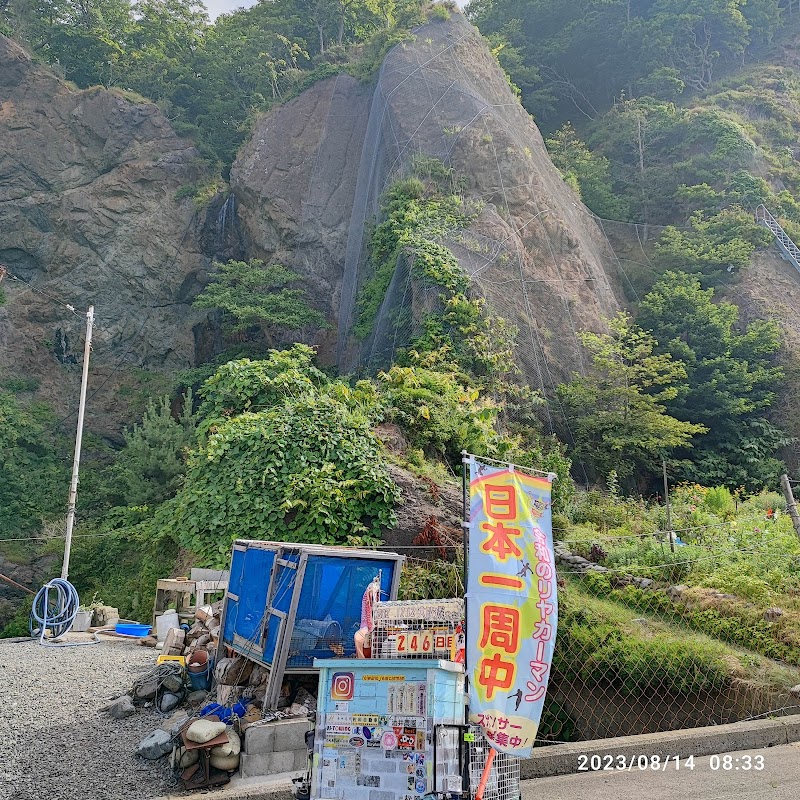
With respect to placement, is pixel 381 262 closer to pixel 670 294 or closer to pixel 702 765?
pixel 670 294

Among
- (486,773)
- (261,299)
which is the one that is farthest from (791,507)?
(261,299)

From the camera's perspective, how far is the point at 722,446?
15.0 meters

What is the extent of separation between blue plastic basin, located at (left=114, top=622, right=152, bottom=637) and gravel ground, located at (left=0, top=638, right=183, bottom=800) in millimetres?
1729

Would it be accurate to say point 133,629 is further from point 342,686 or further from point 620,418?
point 620,418

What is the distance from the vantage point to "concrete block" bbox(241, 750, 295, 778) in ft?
14.6

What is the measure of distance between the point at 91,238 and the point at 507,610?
2082 centimetres

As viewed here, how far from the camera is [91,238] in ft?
67.4

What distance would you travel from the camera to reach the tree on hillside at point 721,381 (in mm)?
14469

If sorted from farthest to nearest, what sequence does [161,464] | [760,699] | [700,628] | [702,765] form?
[161,464] < [700,628] < [760,699] < [702,765]

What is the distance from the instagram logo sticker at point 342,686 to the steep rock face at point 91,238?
17338mm

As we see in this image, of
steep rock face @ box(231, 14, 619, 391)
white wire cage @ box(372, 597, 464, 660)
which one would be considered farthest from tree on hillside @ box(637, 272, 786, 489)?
white wire cage @ box(372, 597, 464, 660)

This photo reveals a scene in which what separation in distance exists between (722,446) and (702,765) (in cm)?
1160

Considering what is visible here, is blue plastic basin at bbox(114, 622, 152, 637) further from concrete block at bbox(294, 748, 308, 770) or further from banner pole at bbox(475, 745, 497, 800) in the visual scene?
banner pole at bbox(475, 745, 497, 800)

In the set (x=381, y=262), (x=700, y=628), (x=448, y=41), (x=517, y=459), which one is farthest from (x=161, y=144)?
(x=700, y=628)
